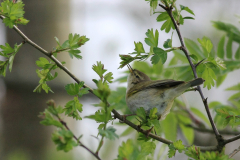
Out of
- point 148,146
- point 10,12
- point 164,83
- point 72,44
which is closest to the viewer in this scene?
point 10,12

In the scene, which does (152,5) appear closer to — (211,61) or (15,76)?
(211,61)

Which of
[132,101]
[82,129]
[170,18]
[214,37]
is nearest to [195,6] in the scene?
[214,37]

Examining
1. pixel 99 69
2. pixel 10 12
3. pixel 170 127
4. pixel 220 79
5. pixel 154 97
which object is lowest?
pixel 170 127

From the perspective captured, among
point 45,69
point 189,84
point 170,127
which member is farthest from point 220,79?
point 45,69

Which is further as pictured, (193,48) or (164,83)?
(193,48)

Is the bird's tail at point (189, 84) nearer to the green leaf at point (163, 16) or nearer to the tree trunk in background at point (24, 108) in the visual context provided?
the green leaf at point (163, 16)

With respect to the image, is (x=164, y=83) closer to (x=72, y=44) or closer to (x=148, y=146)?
(x=148, y=146)

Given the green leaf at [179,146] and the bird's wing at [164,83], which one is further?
the bird's wing at [164,83]

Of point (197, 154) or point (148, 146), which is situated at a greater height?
point (197, 154)

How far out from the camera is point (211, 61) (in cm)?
196

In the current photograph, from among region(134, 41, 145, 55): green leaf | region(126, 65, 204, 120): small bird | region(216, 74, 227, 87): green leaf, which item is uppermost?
region(134, 41, 145, 55): green leaf

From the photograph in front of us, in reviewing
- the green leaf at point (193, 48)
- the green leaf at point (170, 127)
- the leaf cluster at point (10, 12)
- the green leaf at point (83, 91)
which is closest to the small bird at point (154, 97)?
the green leaf at point (170, 127)

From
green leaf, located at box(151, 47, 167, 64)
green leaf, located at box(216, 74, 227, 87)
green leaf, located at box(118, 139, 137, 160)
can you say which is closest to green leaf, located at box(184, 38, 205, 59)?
green leaf, located at box(216, 74, 227, 87)

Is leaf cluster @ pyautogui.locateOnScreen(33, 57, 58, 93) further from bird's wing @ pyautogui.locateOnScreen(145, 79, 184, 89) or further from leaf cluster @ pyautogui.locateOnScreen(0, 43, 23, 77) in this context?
bird's wing @ pyautogui.locateOnScreen(145, 79, 184, 89)
